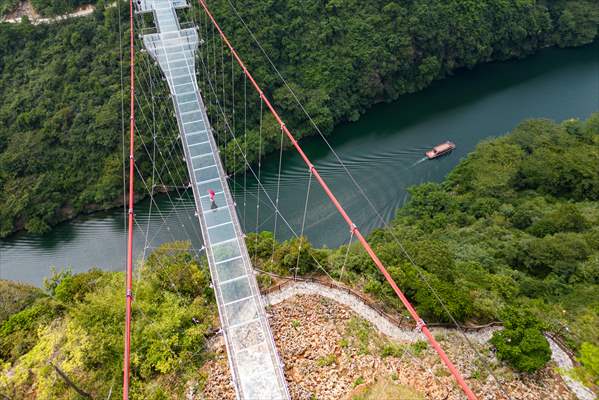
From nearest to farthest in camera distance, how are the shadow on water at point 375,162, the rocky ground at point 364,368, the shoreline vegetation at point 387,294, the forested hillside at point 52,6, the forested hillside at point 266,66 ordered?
1. the rocky ground at point 364,368
2. the shoreline vegetation at point 387,294
3. the shadow on water at point 375,162
4. the forested hillside at point 266,66
5. the forested hillside at point 52,6

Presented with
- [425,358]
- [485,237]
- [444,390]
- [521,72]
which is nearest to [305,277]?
[425,358]

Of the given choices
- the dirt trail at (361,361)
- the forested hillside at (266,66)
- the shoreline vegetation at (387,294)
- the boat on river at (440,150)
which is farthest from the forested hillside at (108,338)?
the boat on river at (440,150)

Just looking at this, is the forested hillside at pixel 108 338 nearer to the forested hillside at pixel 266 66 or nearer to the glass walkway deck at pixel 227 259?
the glass walkway deck at pixel 227 259

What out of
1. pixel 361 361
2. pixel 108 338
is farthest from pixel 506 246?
pixel 108 338

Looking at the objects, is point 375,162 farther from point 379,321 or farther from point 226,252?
point 226,252

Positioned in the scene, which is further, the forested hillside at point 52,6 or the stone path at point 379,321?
the forested hillside at point 52,6

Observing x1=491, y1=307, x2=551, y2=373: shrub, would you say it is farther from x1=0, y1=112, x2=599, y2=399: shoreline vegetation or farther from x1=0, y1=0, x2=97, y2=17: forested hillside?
x1=0, y1=0, x2=97, y2=17: forested hillside

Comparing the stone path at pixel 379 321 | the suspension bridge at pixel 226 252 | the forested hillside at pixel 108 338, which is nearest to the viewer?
the suspension bridge at pixel 226 252
